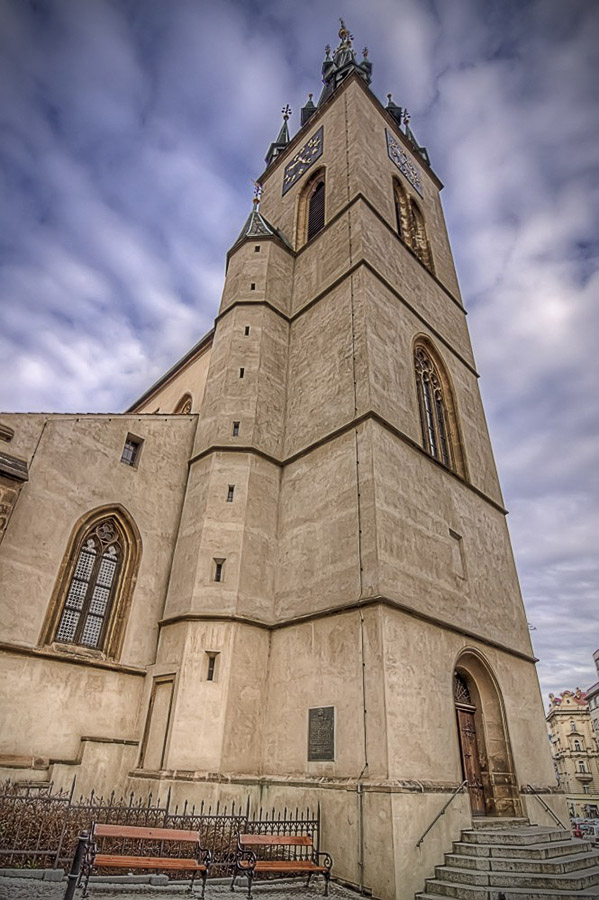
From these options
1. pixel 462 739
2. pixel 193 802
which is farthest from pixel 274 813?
pixel 462 739

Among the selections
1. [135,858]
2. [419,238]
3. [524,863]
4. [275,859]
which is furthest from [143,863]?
[419,238]

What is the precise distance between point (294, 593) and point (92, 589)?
476cm

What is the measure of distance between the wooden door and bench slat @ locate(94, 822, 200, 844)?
6821 millimetres

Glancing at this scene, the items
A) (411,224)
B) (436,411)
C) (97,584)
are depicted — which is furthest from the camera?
(411,224)

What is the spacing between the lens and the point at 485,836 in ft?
30.0

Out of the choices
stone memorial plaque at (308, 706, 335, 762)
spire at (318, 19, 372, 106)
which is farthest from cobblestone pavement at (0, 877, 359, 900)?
spire at (318, 19, 372, 106)

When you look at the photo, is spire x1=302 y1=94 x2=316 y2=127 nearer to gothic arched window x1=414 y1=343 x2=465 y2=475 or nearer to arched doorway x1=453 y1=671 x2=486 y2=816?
gothic arched window x1=414 y1=343 x2=465 y2=475

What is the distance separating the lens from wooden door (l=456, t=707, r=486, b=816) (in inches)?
451

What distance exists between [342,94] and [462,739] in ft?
86.1

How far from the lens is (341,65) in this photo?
31.8m

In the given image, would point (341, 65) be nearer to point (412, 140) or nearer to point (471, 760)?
point (412, 140)

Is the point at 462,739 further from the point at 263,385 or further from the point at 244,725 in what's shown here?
the point at 263,385

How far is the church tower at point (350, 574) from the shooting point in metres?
9.62

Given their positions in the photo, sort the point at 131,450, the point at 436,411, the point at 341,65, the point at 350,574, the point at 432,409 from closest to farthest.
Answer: the point at 350,574, the point at 131,450, the point at 432,409, the point at 436,411, the point at 341,65
